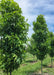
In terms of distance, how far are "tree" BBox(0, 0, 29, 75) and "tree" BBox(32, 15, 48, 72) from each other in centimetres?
573

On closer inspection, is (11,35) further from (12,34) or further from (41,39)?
(41,39)

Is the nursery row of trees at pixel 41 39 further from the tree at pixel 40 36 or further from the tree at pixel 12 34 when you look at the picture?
the tree at pixel 12 34

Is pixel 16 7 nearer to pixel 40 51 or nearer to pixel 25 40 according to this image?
pixel 25 40

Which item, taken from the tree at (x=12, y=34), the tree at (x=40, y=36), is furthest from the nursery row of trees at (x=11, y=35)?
the tree at (x=40, y=36)

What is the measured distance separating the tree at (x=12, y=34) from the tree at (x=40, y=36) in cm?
573

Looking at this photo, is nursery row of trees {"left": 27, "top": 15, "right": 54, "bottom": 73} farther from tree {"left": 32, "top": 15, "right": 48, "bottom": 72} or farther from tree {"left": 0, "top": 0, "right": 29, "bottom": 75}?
tree {"left": 0, "top": 0, "right": 29, "bottom": 75}

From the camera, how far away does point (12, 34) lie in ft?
21.9

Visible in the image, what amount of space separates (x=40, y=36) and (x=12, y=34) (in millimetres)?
6903

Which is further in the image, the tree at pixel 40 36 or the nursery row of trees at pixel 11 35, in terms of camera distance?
the tree at pixel 40 36

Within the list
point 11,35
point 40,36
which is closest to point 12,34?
point 11,35

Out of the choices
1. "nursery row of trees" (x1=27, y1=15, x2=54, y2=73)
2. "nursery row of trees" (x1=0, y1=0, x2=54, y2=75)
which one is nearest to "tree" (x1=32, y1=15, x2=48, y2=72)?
"nursery row of trees" (x1=27, y1=15, x2=54, y2=73)

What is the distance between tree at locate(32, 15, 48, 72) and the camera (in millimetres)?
12656

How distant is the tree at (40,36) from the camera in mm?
12656

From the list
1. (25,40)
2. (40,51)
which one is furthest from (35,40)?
(25,40)
